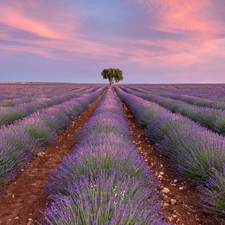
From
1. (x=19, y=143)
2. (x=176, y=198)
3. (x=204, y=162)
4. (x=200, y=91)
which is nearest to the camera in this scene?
(x=176, y=198)

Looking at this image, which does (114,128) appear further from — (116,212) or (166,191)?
(116,212)

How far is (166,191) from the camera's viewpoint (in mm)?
3271

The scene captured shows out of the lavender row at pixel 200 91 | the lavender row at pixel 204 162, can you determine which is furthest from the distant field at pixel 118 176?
the lavender row at pixel 200 91

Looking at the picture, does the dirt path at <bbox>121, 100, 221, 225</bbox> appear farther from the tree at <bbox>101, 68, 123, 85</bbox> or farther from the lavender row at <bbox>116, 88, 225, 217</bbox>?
the tree at <bbox>101, 68, 123, 85</bbox>

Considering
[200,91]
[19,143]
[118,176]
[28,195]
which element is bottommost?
[200,91]

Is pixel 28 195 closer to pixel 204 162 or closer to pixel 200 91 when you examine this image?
pixel 204 162

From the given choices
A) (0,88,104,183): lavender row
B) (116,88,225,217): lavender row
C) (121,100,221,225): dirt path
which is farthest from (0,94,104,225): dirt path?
(116,88,225,217): lavender row

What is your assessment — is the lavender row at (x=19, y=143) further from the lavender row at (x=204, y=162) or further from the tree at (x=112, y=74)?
the tree at (x=112, y=74)

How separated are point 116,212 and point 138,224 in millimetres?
164

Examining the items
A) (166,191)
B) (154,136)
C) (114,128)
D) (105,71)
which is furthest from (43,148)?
(105,71)

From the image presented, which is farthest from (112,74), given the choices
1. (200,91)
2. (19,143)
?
(19,143)

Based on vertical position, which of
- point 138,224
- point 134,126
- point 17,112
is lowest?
point 134,126

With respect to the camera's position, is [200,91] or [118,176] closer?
[118,176]

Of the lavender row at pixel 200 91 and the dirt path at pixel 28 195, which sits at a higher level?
the dirt path at pixel 28 195
